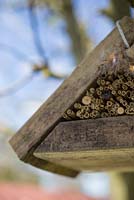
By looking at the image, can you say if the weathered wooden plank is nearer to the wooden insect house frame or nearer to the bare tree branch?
the wooden insect house frame

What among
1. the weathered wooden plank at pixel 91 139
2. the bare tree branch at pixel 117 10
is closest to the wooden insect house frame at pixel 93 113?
the weathered wooden plank at pixel 91 139

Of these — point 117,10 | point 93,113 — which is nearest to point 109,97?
point 93,113

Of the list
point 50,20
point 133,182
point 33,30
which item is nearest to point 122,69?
point 133,182

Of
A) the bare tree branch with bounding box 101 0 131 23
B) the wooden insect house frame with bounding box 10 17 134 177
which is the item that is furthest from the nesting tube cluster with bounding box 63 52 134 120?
the bare tree branch with bounding box 101 0 131 23

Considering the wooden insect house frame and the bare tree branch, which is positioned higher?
the wooden insect house frame

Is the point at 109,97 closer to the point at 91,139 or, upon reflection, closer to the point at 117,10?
the point at 91,139

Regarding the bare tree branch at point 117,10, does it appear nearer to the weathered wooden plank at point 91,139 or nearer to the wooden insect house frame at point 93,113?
the wooden insect house frame at point 93,113

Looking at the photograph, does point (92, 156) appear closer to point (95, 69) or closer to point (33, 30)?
point (95, 69)
